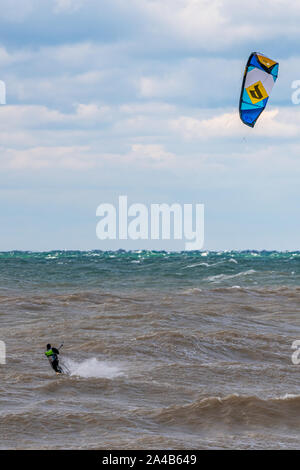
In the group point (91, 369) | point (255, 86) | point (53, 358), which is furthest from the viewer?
point (255, 86)

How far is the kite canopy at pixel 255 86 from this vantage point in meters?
22.3

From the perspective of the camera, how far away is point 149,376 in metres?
16.3

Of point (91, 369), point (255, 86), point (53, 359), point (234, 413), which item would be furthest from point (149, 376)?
point (255, 86)

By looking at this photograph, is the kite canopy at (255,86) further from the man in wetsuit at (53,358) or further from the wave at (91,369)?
the man in wetsuit at (53,358)

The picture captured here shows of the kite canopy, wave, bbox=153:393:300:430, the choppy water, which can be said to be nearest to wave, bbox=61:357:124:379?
the choppy water

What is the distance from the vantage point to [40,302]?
30.6 m

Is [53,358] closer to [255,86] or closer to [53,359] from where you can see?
[53,359]

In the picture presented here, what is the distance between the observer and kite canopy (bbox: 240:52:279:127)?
73.0ft

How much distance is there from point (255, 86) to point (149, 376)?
10497 millimetres

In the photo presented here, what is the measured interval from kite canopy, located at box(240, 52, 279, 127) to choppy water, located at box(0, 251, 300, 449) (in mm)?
6914

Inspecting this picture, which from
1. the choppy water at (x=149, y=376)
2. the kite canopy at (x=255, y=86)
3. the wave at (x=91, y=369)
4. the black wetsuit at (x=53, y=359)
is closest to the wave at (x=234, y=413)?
the choppy water at (x=149, y=376)

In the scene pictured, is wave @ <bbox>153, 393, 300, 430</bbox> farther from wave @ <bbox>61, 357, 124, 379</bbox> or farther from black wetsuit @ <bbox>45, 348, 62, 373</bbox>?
black wetsuit @ <bbox>45, 348, 62, 373</bbox>
